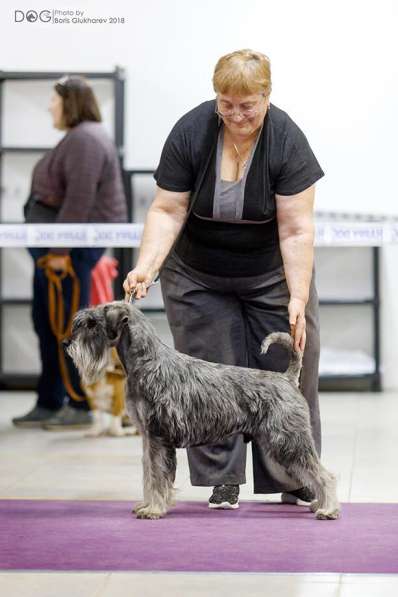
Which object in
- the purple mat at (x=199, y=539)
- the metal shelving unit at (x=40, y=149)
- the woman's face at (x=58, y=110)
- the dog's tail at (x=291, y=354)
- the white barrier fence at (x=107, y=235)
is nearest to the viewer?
the purple mat at (x=199, y=539)

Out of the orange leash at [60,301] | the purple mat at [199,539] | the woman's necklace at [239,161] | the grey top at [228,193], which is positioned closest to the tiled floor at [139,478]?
the purple mat at [199,539]

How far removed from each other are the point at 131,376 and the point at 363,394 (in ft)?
12.2

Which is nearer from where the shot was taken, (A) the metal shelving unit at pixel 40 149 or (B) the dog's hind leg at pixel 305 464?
(B) the dog's hind leg at pixel 305 464

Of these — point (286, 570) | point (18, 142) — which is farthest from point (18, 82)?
point (286, 570)

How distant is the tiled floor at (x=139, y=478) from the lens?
8.65 feet

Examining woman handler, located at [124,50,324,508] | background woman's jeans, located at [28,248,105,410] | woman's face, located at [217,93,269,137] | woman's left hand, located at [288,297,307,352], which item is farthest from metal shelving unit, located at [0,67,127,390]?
woman's left hand, located at [288,297,307,352]

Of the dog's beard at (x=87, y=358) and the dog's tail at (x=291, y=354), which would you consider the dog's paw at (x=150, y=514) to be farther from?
the dog's tail at (x=291, y=354)

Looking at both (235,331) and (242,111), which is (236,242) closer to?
(235,331)

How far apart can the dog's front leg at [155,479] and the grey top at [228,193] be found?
705mm

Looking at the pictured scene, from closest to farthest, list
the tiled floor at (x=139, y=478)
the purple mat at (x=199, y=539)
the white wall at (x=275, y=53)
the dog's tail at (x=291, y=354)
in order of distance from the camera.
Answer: the tiled floor at (x=139, y=478), the purple mat at (x=199, y=539), the dog's tail at (x=291, y=354), the white wall at (x=275, y=53)

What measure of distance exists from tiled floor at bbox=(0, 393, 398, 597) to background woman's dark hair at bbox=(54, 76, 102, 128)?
4.90 ft

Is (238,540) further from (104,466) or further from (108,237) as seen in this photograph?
(108,237)

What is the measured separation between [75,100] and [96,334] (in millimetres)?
2513

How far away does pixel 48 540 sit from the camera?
3.11 metres
